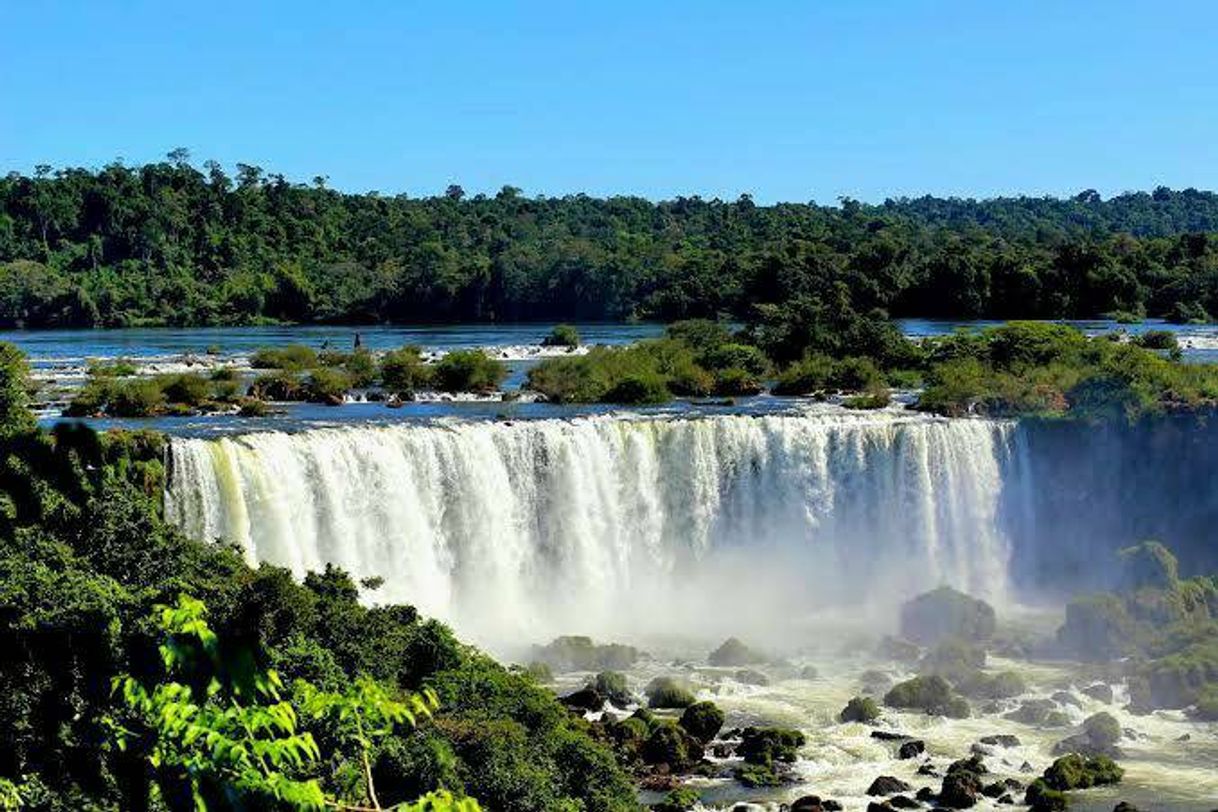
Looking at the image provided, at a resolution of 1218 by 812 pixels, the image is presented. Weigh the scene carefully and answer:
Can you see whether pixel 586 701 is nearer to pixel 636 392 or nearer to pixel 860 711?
pixel 860 711

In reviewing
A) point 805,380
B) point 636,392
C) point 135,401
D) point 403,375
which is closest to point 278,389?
point 403,375

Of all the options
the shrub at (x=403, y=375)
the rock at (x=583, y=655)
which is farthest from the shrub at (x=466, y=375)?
the rock at (x=583, y=655)

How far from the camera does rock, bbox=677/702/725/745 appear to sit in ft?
64.4

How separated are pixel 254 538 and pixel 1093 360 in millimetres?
21184

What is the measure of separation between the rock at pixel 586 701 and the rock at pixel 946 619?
23.3 feet

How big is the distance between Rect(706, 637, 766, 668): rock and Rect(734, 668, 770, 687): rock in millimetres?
689

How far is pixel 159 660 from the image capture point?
9281 millimetres

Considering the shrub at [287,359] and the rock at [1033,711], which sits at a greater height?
the shrub at [287,359]

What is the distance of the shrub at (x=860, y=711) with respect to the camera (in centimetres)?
2072

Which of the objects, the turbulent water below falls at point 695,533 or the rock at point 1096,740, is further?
the turbulent water below falls at point 695,533

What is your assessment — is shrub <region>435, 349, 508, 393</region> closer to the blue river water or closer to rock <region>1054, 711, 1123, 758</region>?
the blue river water

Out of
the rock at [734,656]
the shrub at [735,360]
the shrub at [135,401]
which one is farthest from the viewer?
the shrub at [735,360]

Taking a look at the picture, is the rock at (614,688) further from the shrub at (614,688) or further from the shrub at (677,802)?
the shrub at (677,802)

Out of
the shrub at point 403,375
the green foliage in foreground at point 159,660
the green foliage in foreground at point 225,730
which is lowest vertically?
the green foliage in foreground at point 159,660
